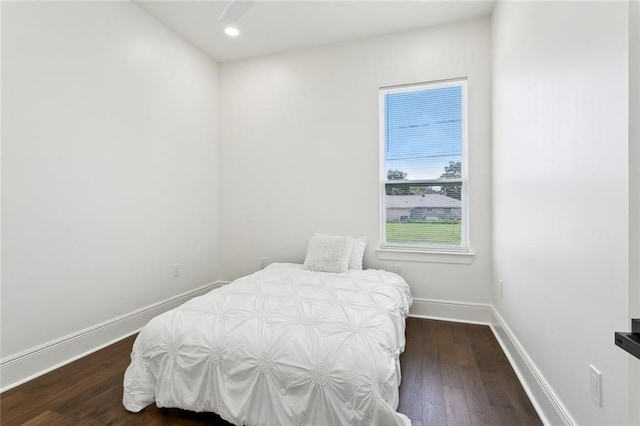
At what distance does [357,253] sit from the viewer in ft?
10.7

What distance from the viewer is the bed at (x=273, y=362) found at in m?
1.39

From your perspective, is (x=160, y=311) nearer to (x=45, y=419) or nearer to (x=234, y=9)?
(x=45, y=419)

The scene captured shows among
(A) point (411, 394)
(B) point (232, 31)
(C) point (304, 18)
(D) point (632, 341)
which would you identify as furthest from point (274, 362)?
(B) point (232, 31)

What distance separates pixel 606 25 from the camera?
1143mm

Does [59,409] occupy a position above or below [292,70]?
below

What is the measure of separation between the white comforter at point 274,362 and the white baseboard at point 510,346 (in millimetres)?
793

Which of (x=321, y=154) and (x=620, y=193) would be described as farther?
(x=321, y=154)

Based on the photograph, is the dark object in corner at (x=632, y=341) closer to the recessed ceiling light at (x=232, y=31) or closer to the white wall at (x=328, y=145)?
the white wall at (x=328, y=145)

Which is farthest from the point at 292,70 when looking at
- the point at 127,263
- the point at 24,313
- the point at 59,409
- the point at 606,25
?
the point at 59,409

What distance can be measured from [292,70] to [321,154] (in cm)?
113

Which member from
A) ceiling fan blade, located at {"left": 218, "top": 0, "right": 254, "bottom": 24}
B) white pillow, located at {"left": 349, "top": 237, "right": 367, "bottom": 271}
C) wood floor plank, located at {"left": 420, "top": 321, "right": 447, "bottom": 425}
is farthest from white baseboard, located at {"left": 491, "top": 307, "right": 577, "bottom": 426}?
ceiling fan blade, located at {"left": 218, "top": 0, "right": 254, "bottom": 24}

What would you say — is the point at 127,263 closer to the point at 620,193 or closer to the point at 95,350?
the point at 95,350

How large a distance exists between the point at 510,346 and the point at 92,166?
366cm

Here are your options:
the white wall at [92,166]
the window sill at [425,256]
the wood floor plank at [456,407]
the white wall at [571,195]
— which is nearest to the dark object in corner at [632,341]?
the white wall at [571,195]
